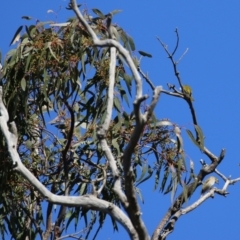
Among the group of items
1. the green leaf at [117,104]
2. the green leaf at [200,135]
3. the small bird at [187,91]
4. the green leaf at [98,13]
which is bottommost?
the green leaf at [200,135]

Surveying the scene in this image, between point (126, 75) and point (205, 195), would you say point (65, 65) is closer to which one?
point (126, 75)

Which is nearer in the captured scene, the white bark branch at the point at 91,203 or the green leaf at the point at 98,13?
the white bark branch at the point at 91,203

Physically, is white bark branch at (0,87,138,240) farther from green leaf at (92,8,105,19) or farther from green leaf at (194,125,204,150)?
green leaf at (92,8,105,19)

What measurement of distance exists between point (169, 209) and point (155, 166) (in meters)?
0.36

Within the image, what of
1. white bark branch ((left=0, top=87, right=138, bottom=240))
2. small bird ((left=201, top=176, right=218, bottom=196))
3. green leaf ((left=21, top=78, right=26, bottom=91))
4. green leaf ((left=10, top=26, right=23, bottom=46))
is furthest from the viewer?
green leaf ((left=10, top=26, right=23, bottom=46))

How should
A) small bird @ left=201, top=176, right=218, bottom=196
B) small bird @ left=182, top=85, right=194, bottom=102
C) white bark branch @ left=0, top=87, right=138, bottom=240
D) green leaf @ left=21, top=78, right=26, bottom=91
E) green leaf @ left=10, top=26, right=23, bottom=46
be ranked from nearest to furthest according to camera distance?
white bark branch @ left=0, top=87, right=138, bottom=240 < small bird @ left=182, top=85, right=194, bottom=102 < small bird @ left=201, top=176, right=218, bottom=196 < green leaf @ left=21, top=78, right=26, bottom=91 < green leaf @ left=10, top=26, right=23, bottom=46

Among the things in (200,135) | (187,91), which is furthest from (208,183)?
(187,91)

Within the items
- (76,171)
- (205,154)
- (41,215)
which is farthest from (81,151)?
(205,154)

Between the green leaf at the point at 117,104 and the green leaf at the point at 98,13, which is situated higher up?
the green leaf at the point at 98,13

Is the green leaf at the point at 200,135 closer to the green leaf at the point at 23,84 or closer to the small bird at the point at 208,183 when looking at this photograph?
the small bird at the point at 208,183

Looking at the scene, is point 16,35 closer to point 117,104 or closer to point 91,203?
point 117,104

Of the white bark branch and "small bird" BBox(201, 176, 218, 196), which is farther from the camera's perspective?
"small bird" BBox(201, 176, 218, 196)

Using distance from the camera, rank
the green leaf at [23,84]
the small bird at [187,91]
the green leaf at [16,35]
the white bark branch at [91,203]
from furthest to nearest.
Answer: the green leaf at [16,35], the green leaf at [23,84], the small bird at [187,91], the white bark branch at [91,203]

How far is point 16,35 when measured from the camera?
13.3 ft
